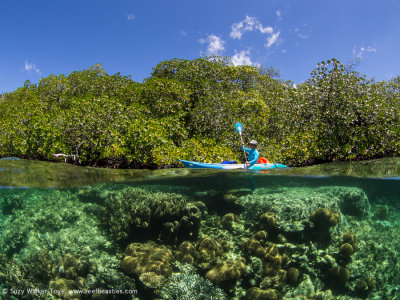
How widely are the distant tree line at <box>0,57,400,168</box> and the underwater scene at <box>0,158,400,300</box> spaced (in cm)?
237

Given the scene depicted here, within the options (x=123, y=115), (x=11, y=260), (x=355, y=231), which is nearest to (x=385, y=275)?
(x=355, y=231)

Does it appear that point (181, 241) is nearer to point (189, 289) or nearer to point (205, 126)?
point (189, 289)

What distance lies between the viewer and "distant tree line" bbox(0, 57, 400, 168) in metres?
15.4

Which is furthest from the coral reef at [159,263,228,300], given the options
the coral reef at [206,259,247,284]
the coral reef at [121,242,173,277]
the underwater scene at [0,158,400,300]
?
the coral reef at [121,242,173,277]

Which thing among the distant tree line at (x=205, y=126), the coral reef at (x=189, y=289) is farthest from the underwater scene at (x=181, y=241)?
the distant tree line at (x=205, y=126)

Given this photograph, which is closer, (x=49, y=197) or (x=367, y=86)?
(x=49, y=197)

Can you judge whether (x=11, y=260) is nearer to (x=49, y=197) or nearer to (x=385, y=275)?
(x=49, y=197)

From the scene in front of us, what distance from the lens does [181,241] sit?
10.0m

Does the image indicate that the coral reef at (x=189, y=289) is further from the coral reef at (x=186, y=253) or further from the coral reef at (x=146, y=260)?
the coral reef at (x=186, y=253)

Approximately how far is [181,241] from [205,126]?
1129 cm

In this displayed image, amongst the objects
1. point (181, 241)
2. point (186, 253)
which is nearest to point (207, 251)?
point (186, 253)

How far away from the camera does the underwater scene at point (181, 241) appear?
27.9 feet

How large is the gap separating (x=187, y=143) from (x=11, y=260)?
10207 mm

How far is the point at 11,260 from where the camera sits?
30.6ft
